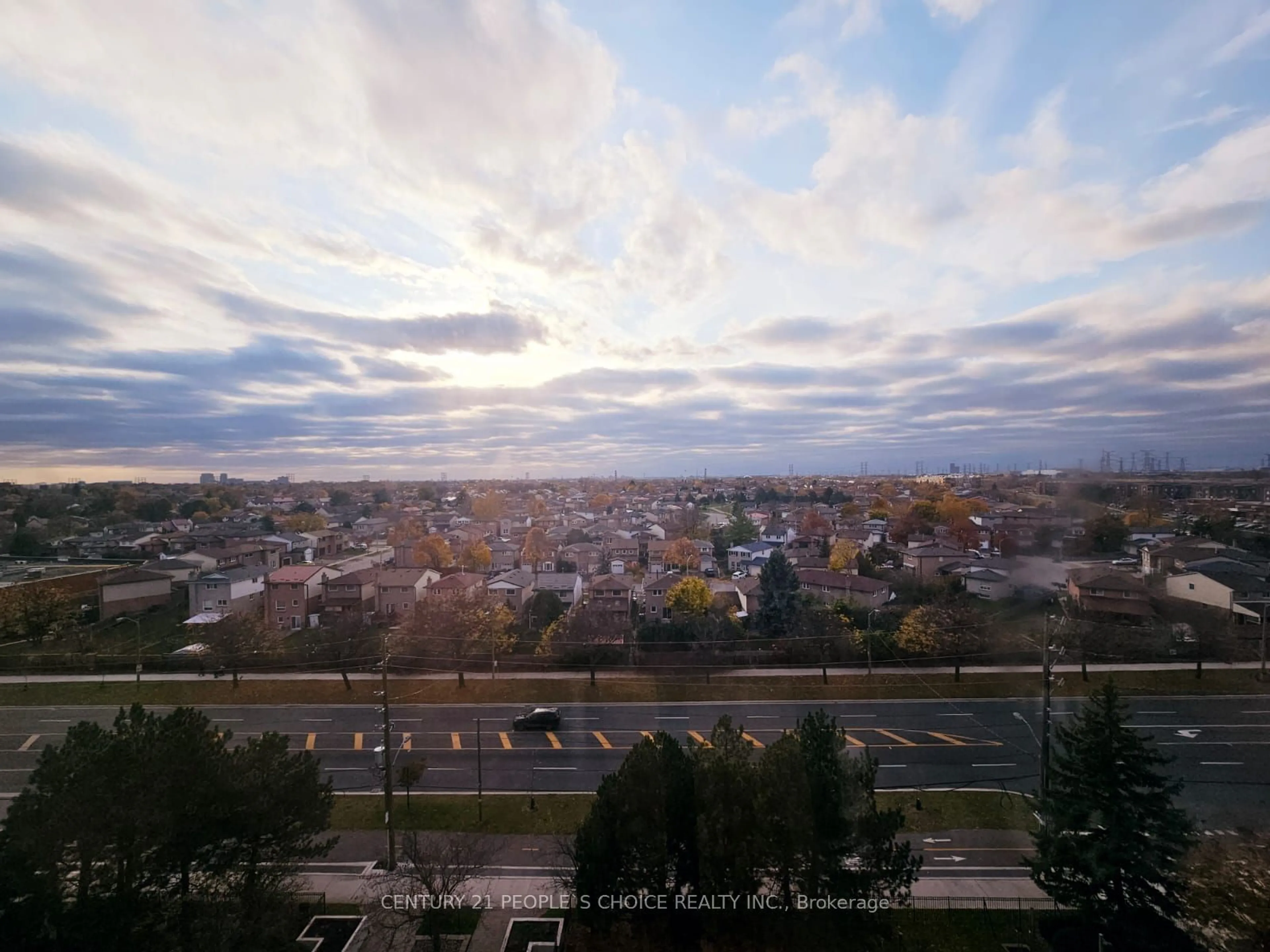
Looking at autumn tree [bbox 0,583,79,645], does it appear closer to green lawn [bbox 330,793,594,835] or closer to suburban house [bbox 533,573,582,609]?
green lawn [bbox 330,793,594,835]

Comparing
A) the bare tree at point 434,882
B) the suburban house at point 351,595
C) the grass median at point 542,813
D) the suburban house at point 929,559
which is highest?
the suburban house at point 929,559

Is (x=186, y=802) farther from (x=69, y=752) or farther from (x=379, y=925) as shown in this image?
(x=379, y=925)

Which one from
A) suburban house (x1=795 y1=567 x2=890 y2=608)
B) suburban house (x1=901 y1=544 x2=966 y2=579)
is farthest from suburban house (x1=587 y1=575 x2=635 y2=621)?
suburban house (x1=901 y1=544 x2=966 y2=579)

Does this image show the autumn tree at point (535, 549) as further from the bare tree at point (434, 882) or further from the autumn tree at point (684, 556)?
the bare tree at point (434, 882)

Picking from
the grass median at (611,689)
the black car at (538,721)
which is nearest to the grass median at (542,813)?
the black car at (538,721)

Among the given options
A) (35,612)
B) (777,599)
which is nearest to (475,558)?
(35,612)
